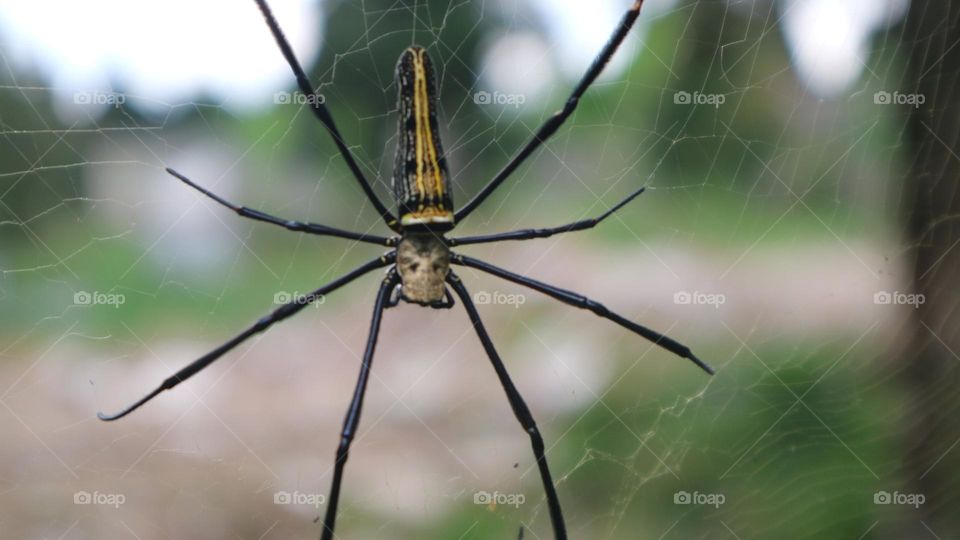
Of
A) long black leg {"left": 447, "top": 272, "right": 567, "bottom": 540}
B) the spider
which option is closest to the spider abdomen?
the spider

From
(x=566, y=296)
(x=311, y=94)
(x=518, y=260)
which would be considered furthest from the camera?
(x=518, y=260)

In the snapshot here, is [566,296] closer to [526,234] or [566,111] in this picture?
[526,234]

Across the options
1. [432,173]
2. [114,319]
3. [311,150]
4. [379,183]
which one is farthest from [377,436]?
[432,173]

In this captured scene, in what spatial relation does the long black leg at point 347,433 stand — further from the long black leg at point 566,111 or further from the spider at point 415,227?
the long black leg at point 566,111

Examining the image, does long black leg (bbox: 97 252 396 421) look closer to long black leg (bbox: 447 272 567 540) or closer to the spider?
the spider

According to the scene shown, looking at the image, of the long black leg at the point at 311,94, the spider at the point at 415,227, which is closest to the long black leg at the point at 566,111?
the spider at the point at 415,227

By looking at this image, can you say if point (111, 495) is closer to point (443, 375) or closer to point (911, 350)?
point (443, 375)

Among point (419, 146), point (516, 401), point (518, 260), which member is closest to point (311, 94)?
point (419, 146)
